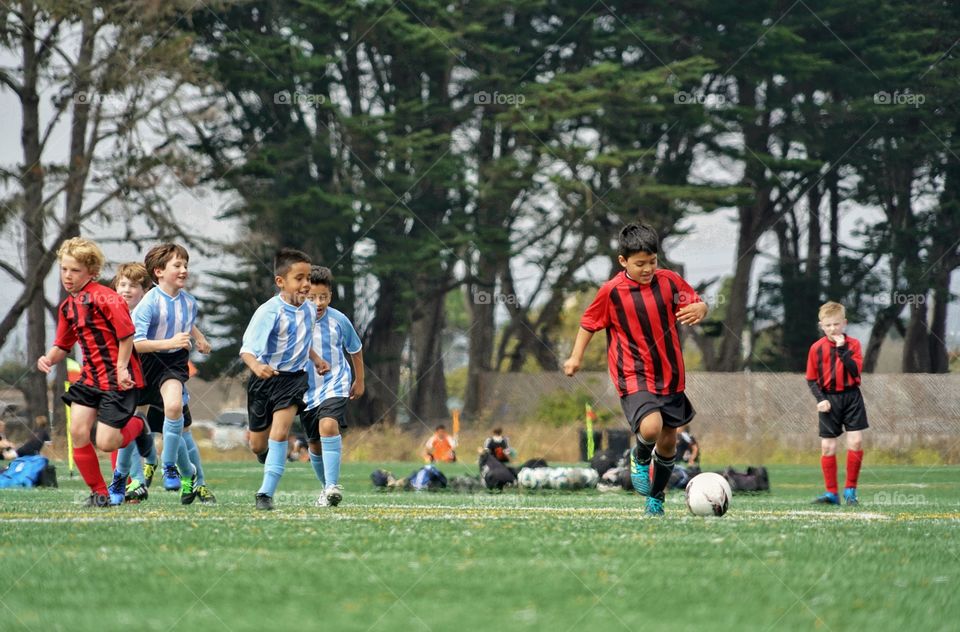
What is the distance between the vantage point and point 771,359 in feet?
133

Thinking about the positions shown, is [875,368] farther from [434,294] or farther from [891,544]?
[891,544]

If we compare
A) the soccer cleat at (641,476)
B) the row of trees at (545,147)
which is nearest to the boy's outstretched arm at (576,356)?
the soccer cleat at (641,476)

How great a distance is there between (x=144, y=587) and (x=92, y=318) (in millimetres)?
4806

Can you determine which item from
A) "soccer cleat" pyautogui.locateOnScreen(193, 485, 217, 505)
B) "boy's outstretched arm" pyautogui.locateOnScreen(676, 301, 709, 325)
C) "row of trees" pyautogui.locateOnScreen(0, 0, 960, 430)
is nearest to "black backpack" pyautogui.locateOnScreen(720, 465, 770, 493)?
"soccer cleat" pyautogui.locateOnScreen(193, 485, 217, 505)

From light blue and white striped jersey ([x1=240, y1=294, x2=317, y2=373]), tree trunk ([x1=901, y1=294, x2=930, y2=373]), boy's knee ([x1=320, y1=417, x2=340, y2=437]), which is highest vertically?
tree trunk ([x1=901, y1=294, x2=930, y2=373])

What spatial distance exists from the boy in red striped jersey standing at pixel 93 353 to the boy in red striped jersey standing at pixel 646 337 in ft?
9.71

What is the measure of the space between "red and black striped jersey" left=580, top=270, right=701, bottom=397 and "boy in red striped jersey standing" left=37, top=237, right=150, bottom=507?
305 cm

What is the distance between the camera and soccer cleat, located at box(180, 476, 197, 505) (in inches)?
414

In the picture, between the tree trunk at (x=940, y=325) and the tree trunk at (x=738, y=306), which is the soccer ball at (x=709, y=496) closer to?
the tree trunk at (x=738, y=306)

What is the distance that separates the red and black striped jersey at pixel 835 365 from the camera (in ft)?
42.6

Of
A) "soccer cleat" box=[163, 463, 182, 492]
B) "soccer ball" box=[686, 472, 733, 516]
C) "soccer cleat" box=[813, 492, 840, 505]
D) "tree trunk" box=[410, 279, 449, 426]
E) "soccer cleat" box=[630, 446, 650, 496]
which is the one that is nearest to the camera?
"soccer ball" box=[686, 472, 733, 516]

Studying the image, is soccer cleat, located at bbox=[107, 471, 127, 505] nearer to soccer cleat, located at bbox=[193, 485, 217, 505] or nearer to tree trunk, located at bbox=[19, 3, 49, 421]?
soccer cleat, located at bbox=[193, 485, 217, 505]

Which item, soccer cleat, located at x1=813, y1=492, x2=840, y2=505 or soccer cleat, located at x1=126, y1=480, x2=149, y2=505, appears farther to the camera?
soccer cleat, located at x1=813, y1=492, x2=840, y2=505

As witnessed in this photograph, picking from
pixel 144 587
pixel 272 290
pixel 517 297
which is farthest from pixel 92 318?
pixel 517 297
